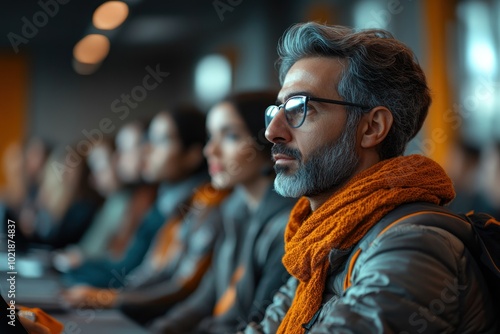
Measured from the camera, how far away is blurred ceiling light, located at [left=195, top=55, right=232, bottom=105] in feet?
11.0

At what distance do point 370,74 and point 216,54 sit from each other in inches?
97.1

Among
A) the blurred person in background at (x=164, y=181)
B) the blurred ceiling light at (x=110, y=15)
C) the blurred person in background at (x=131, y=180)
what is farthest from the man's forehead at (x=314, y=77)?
the blurred ceiling light at (x=110, y=15)

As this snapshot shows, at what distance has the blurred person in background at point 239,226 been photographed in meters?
1.91

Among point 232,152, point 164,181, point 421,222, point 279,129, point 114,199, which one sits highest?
point 279,129

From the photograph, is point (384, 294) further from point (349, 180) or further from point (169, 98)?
point (169, 98)

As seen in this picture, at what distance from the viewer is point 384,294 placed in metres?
0.91

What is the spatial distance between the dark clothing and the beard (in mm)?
592

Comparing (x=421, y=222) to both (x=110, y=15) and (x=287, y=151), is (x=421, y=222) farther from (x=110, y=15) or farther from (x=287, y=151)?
(x=110, y=15)

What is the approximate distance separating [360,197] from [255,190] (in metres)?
1.12

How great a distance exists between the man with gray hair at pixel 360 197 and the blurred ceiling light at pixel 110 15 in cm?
220

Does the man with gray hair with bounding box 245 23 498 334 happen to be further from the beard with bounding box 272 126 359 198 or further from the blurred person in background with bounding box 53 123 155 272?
the blurred person in background with bounding box 53 123 155 272

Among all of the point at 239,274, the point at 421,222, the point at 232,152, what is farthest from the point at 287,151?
the point at 232,152

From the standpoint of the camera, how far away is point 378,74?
3.86 ft

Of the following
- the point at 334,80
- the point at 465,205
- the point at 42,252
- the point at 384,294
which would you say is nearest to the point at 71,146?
the point at 42,252
